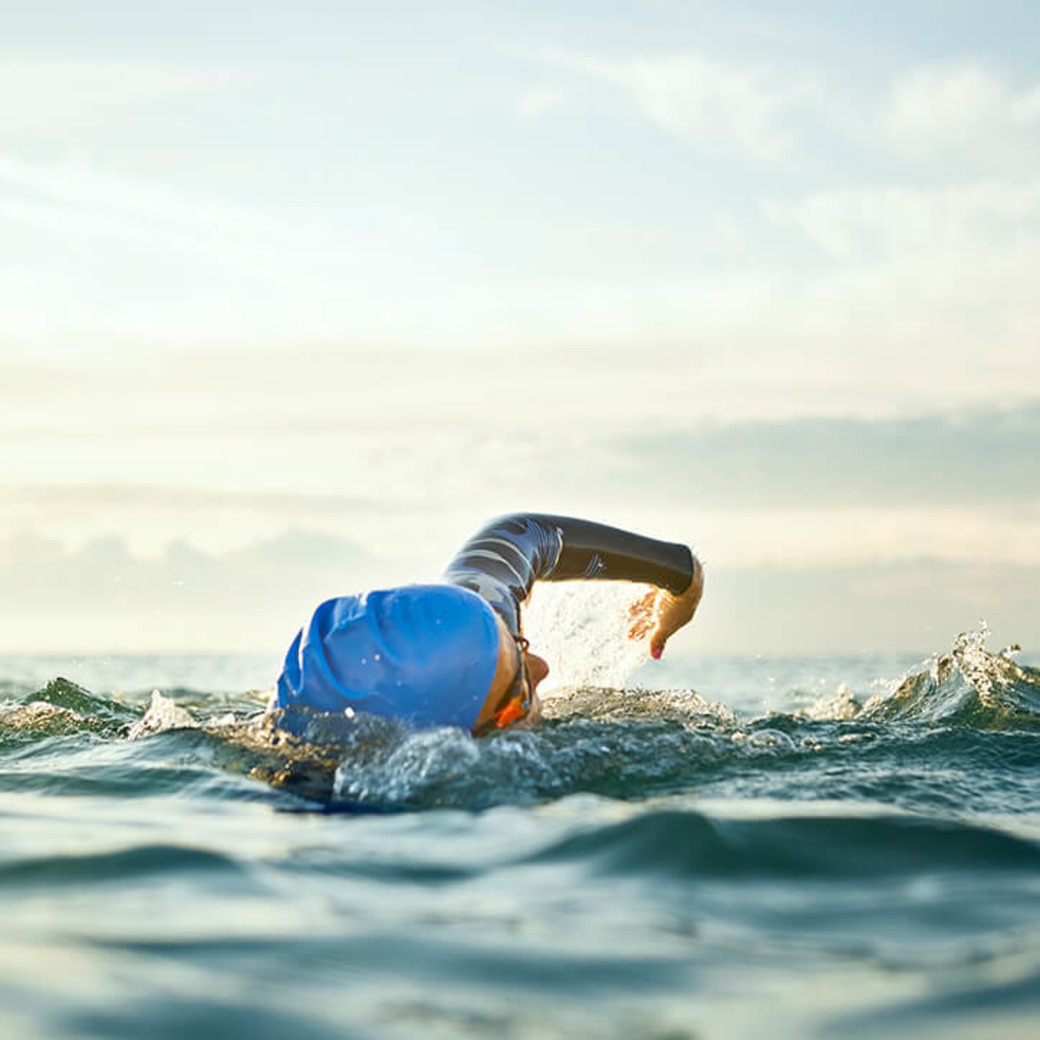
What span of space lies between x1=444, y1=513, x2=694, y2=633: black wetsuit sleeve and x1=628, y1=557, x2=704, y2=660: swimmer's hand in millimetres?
78

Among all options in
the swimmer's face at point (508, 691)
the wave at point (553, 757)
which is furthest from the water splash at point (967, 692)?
the swimmer's face at point (508, 691)

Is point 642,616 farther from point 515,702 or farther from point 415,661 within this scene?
point 415,661

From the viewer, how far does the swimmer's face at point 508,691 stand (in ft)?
17.2

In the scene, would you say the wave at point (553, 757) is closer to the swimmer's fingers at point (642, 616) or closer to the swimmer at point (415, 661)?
the swimmer at point (415, 661)

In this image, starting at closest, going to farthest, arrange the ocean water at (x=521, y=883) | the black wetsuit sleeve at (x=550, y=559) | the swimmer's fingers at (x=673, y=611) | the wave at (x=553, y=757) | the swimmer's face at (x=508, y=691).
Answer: the ocean water at (x=521, y=883), the wave at (x=553, y=757), the swimmer's face at (x=508, y=691), the black wetsuit sleeve at (x=550, y=559), the swimmer's fingers at (x=673, y=611)

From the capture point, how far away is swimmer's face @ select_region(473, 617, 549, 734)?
17.2 feet

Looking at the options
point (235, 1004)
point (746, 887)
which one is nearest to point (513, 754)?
point (746, 887)

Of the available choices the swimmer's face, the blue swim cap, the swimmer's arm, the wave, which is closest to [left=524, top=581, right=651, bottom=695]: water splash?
the swimmer's arm

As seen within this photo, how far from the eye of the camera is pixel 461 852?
3846 mm

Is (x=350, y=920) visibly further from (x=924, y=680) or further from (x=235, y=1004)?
(x=924, y=680)

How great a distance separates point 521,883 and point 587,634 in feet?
14.8

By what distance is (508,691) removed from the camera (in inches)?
212

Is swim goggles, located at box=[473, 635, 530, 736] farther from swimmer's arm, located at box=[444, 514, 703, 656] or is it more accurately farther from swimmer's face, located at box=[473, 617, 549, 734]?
swimmer's arm, located at box=[444, 514, 703, 656]

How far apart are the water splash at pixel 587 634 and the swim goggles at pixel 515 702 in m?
1.79
